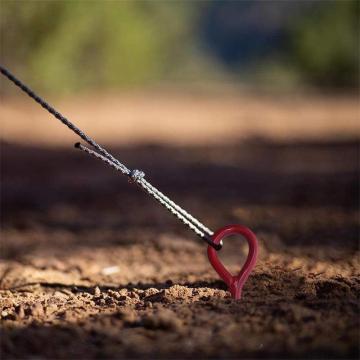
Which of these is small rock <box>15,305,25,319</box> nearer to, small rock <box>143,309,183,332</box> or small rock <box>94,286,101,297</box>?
small rock <box>94,286,101,297</box>

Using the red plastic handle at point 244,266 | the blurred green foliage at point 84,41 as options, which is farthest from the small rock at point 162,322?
the blurred green foliage at point 84,41

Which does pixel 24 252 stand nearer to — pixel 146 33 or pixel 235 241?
pixel 235 241

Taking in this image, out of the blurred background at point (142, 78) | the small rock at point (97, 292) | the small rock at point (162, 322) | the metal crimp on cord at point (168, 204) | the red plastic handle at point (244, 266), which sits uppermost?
the blurred background at point (142, 78)

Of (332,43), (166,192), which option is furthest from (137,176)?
(332,43)

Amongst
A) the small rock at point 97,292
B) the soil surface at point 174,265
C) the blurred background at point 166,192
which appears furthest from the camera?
the small rock at point 97,292

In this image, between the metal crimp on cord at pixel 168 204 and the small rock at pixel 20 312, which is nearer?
the small rock at pixel 20 312

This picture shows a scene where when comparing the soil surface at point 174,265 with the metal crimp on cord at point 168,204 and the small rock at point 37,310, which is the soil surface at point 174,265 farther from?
the metal crimp on cord at point 168,204
